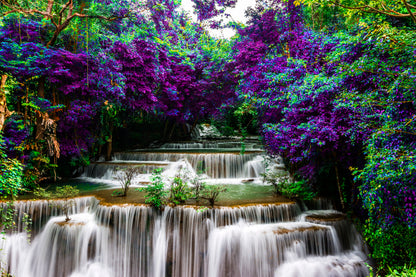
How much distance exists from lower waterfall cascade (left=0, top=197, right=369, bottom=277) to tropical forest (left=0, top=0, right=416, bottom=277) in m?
0.03

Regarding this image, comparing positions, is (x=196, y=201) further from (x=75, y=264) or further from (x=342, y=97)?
(x=342, y=97)

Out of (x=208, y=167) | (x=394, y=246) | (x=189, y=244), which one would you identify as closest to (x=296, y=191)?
(x=394, y=246)

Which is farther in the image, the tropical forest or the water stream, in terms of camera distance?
the water stream

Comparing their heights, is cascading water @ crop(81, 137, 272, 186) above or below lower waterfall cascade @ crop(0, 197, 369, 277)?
above

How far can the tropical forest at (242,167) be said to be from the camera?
13.9 feet

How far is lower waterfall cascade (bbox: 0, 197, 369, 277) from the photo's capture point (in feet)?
16.4

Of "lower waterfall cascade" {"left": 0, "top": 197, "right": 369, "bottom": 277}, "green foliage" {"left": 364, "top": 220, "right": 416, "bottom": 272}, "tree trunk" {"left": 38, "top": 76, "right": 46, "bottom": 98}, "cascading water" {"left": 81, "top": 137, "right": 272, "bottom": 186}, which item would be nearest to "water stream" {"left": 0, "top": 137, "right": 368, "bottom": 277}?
"lower waterfall cascade" {"left": 0, "top": 197, "right": 369, "bottom": 277}

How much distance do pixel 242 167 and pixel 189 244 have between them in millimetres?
4836

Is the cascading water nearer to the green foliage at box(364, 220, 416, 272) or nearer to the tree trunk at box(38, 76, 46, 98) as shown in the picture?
the tree trunk at box(38, 76, 46, 98)

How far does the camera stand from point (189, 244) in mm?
5254

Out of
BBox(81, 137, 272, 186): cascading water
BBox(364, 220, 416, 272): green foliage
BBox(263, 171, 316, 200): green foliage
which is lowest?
BBox(364, 220, 416, 272): green foliage

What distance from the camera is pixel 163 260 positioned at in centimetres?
524

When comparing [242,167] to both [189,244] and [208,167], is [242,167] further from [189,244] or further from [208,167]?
[189,244]

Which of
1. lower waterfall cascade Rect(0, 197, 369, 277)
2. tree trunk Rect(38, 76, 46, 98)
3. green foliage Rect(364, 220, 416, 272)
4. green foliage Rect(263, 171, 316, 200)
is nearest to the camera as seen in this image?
green foliage Rect(364, 220, 416, 272)
